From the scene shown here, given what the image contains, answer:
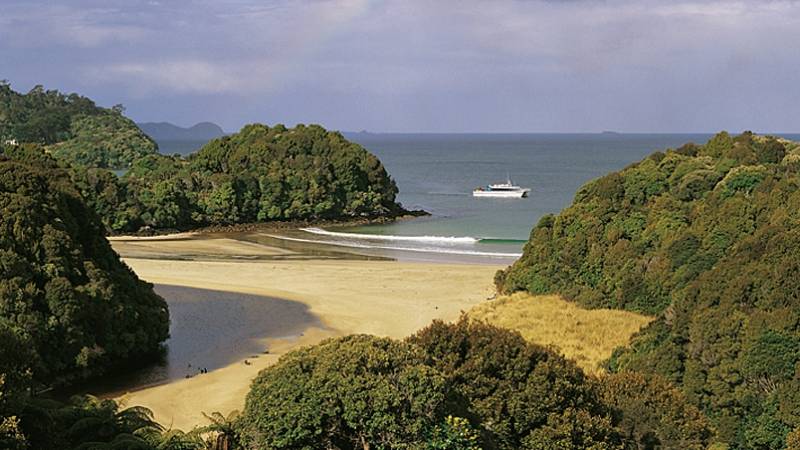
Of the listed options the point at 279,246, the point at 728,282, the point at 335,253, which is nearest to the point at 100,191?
the point at 279,246

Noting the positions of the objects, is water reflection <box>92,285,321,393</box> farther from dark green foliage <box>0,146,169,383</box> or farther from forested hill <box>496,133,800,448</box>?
forested hill <box>496,133,800,448</box>

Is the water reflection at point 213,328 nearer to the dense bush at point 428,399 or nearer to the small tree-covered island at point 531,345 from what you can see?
the small tree-covered island at point 531,345

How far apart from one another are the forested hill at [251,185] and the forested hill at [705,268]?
96.9 ft

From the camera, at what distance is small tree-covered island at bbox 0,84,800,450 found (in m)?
10.4

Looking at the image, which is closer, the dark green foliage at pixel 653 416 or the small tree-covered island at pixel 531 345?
the small tree-covered island at pixel 531 345

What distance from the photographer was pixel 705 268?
2325 cm

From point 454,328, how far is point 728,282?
895 cm

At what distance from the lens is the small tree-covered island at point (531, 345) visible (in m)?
10.4

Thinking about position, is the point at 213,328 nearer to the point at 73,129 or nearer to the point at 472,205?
the point at 472,205

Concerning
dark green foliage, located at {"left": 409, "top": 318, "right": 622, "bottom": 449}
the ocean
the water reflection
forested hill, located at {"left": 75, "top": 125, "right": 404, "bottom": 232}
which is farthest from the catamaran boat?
dark green foliage, located at {"left": 409, "top": 318, "right": 622, "bottom": 449}

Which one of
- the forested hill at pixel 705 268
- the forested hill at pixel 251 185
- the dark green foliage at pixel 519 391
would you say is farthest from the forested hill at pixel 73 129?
the dark green foliage at pixel 519 391

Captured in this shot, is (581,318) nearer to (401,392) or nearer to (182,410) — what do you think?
(182,410)

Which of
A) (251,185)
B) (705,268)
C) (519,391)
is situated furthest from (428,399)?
(251,185)

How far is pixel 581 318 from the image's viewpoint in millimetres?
25328
